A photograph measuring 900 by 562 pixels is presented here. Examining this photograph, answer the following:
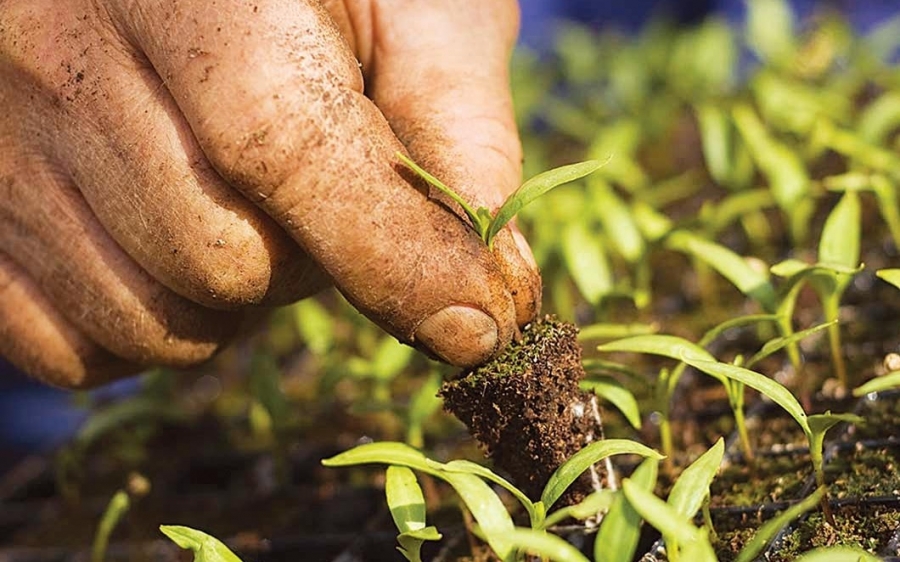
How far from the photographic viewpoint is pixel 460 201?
106 cm

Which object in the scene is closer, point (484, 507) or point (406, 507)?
point (484, 507)

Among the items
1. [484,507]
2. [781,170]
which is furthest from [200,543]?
[781,170]

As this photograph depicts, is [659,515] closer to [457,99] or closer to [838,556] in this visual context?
[838,556]

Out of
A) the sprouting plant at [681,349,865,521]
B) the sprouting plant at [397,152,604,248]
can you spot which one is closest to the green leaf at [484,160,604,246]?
the sprouting plant at [397,152,604,248]

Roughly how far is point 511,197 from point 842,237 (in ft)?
2.20

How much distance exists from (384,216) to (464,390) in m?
0.24

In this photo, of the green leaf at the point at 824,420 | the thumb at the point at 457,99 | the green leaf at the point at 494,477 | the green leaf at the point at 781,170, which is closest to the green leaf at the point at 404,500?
the green leaf at the point at 494,477

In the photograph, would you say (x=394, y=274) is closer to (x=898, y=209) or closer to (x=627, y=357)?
(x=627, y=357)

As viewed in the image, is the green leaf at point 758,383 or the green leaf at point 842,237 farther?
the green leaf at point 842,237

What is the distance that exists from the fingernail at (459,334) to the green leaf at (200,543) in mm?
336

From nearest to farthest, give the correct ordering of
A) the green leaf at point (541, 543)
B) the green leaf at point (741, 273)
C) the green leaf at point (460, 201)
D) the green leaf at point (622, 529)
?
the green leaf at point (541, 543) < the green leaf at point (622, 529) < the green leaf at point (460, 201) < the green leaf at point (741, 273)

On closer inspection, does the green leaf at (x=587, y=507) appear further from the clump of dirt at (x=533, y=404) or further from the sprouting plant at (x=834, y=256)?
the sprouting plant at (x=834, y=256)

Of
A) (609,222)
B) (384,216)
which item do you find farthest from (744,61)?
(384,216)

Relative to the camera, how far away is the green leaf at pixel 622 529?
3.04 ft
